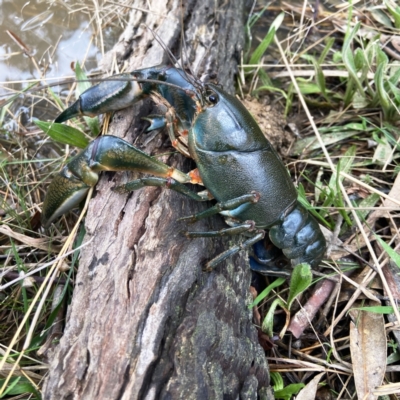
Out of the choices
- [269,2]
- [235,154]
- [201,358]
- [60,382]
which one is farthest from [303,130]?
[60,382]

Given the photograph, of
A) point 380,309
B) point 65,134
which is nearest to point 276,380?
point 380,309

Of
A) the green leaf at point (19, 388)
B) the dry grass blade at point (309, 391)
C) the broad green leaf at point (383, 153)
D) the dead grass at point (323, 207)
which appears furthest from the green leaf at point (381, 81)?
the green leaf at point (19, 388)

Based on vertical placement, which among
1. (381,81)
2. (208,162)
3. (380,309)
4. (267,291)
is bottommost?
(380,309)

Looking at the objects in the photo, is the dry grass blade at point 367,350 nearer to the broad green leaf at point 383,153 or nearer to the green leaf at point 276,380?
the green leaf at point 276,380

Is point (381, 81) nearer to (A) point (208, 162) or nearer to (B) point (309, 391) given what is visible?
(A) point (208, 162)

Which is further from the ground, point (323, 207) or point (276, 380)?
point (323, 207)
